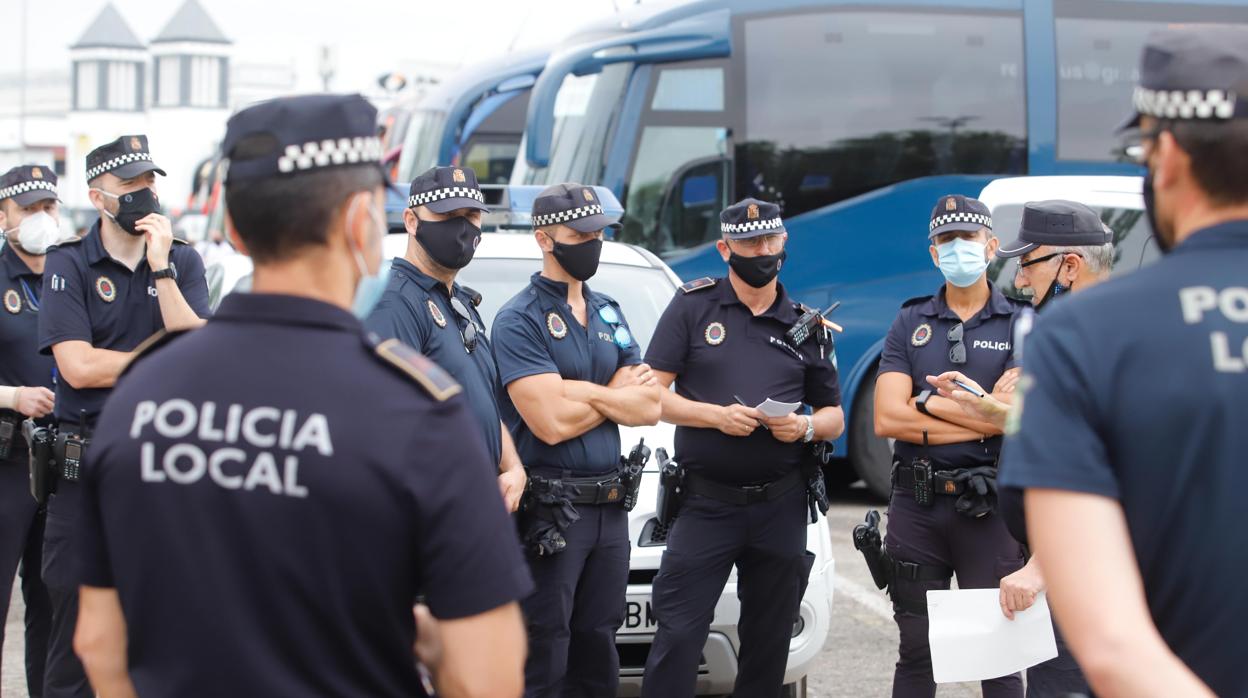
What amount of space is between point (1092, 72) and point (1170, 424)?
1038cm

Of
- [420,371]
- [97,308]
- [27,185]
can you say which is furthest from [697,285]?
[420,371]

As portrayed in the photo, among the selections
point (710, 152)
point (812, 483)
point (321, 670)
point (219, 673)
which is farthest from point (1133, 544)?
point (710, 152)

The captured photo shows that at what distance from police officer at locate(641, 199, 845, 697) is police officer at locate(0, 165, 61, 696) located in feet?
7.50

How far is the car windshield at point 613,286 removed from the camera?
659cm

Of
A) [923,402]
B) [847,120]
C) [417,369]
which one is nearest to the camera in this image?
[417,369]

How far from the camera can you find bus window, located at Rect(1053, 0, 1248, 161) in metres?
11.6

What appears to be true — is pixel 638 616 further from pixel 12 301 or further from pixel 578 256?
pixel 12 301

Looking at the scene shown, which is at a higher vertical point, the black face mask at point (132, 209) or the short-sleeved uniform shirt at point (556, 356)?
the black face mask at point (132, 209)

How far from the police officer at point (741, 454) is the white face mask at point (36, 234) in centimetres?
234

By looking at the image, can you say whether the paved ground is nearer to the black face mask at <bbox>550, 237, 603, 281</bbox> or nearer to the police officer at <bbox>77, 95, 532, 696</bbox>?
the black face mask at <bbox>550, 237, 603, 281</bbox>

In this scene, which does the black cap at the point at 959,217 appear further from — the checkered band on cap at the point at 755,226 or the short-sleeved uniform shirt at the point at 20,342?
the short-sleeved uniform shirt at the point at 20,342

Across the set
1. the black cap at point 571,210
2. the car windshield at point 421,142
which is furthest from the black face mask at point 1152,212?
the car windshield at point 421,142

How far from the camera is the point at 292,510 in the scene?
6.51 feet

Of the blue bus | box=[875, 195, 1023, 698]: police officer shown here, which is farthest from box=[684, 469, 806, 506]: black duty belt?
the blue bus
